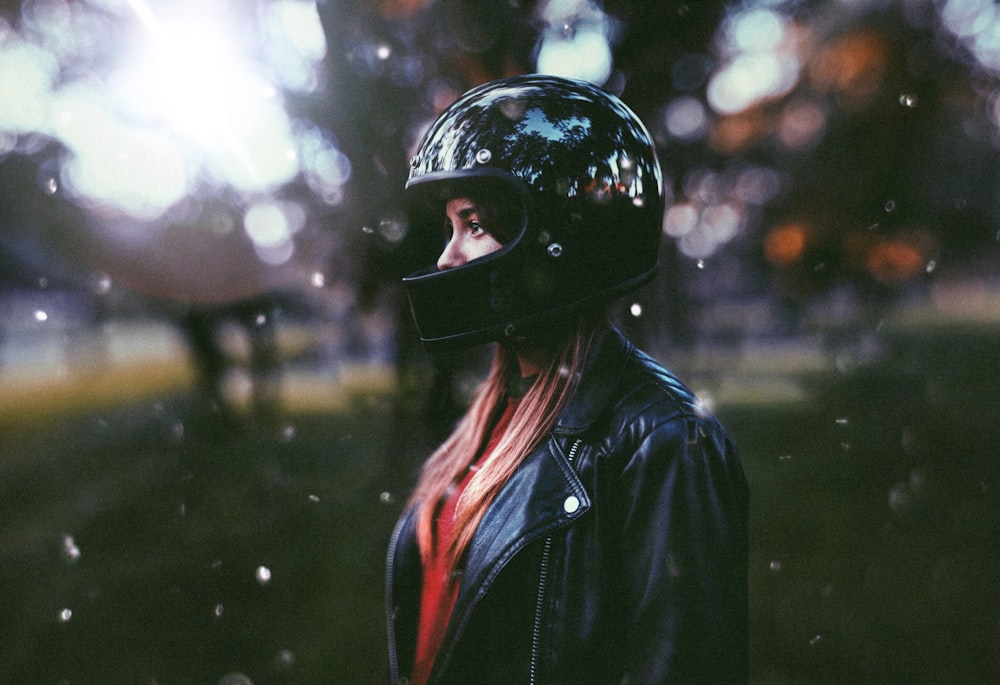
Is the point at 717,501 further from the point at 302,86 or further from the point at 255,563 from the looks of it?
the point at 255,563

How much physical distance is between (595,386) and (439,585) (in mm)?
690

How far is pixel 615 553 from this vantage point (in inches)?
52.9

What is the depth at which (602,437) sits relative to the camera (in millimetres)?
1399

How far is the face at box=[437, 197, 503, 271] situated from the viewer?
151 cm

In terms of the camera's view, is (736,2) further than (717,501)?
Yes

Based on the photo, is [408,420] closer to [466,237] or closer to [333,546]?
[333,546]

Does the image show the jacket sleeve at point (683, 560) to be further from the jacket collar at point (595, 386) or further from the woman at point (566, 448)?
the jacket collar at point (595, 386)

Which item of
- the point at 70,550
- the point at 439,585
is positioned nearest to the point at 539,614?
the point at 439,585

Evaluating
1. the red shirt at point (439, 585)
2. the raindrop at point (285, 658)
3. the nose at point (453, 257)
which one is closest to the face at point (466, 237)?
the nose at point (453, 257)

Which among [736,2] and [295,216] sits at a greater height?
[736,2]

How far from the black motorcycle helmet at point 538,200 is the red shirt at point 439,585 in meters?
0.35

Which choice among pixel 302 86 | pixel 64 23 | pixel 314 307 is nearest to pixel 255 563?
pixel 302 86

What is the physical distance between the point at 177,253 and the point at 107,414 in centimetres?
892

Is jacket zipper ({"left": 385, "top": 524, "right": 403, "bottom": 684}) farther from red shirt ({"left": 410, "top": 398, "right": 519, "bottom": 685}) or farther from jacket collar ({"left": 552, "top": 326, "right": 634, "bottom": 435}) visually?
jacket collar ({"left": 552, "top": 326, "right": 634, "bottom": 435})
